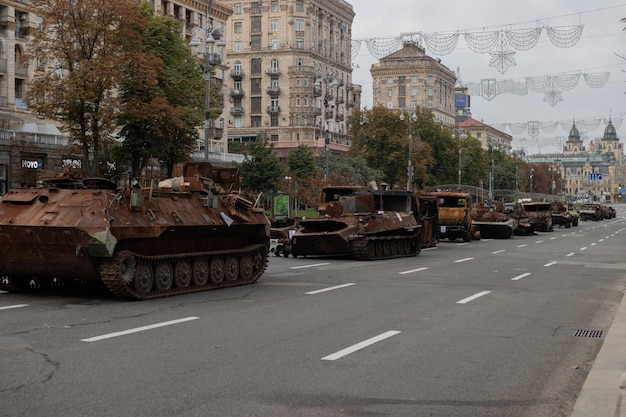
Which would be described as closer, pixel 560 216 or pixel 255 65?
pixel 560 216

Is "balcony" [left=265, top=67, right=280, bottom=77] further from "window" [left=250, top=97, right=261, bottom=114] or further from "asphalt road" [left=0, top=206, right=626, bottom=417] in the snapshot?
"asphalt road" [left=0, top=206, right=626, bottom=417]

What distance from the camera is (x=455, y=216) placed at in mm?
43500

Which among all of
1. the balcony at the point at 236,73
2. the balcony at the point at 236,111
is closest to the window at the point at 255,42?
the balcony at the point at 236,73

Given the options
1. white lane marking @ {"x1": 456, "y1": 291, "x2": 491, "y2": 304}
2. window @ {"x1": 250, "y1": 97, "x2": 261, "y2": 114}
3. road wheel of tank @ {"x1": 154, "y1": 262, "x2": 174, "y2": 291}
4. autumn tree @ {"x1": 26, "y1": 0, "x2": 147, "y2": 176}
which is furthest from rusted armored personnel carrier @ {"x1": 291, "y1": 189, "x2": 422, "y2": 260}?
window @ {"x1": 250, "y1": 97, "x2": 261, "y2": 114}

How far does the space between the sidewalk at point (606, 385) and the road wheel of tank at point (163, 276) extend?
26.5 ft

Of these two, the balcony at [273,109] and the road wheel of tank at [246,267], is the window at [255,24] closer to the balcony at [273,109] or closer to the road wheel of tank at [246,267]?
the balcony at [273,109]

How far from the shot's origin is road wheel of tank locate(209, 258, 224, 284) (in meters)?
17.8

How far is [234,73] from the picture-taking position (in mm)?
103312

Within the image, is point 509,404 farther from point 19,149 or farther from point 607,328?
point 19,149

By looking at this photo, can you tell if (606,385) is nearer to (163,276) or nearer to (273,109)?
(163,276)

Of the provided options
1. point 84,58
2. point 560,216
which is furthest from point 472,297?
point 560,216

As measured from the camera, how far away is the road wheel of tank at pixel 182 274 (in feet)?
54.4

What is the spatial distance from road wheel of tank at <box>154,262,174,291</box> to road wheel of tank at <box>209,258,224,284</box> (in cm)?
140

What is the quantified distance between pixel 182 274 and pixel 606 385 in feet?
32.3
